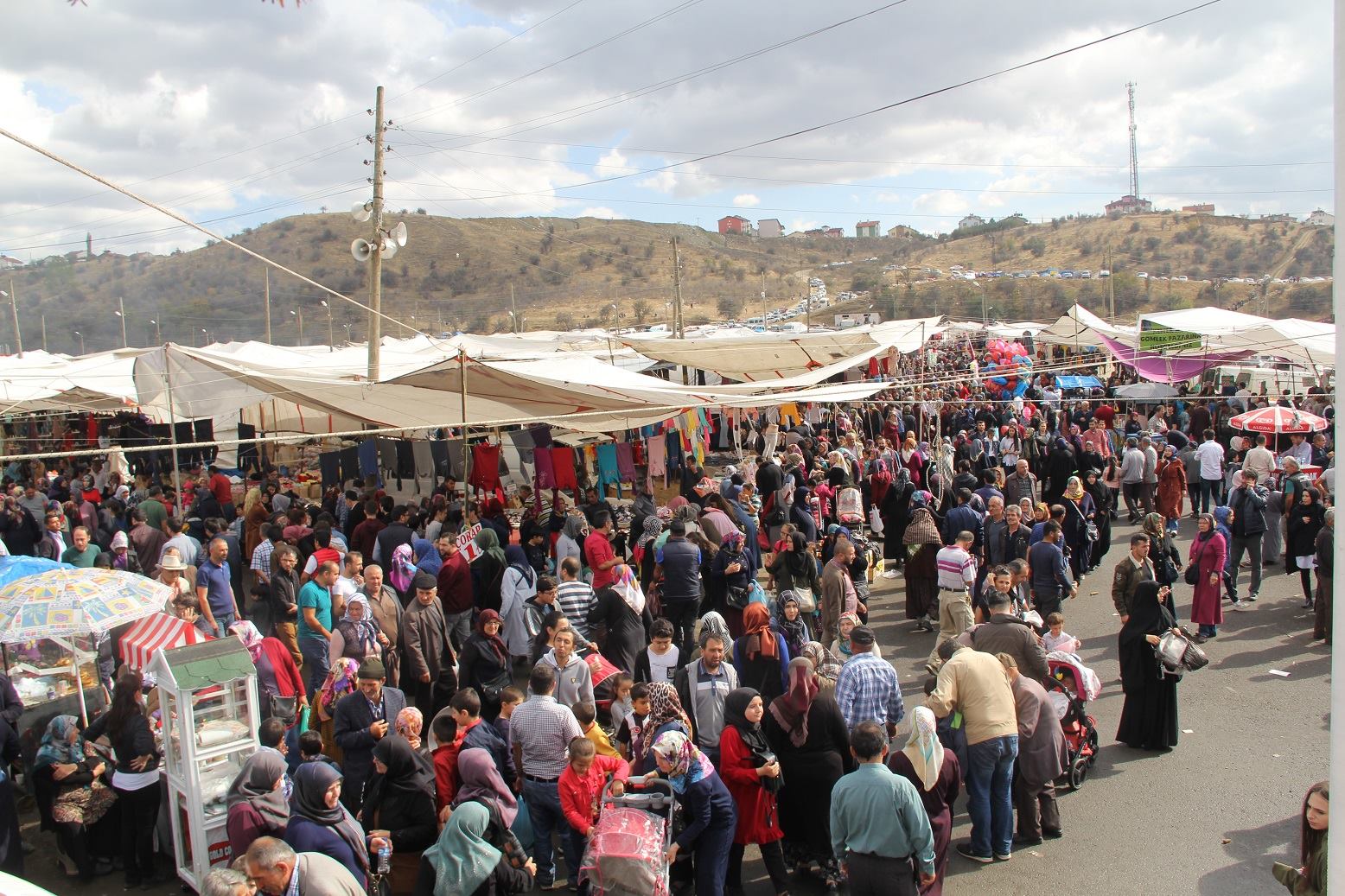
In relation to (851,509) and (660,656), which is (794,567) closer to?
(660,656)

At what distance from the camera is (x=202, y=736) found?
4926mm

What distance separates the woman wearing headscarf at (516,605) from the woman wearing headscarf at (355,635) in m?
1.16

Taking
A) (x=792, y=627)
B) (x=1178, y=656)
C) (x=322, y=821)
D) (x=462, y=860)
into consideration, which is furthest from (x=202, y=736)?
(x=1178, y=656)

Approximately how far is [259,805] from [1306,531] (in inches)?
379

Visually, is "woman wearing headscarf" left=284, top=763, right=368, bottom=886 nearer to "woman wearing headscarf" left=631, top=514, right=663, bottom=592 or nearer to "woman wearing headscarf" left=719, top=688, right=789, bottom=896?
"woman wearing headscarf" left=719, top=688, right=789, bottom=896

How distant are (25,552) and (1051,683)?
10.7 metres

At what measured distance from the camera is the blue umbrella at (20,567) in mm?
6534

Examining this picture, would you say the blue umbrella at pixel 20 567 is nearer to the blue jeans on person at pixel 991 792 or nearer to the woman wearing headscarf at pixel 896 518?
the blue jeans on person at pixel 991 792

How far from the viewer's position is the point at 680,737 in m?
4.35

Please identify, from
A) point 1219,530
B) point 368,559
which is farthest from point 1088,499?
point 368,559

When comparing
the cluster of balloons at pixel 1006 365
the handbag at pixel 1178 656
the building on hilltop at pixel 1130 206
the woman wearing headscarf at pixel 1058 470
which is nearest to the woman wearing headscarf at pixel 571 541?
the handbag at pixel 1178 656

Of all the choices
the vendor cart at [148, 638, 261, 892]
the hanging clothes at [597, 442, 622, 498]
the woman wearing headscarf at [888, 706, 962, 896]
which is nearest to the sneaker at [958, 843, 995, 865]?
the woman wearing headscarf at [888, 706, 962, 896]

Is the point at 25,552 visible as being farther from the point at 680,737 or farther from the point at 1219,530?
the point at 1219,530

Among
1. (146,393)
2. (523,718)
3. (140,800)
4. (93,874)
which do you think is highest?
(146,393)
